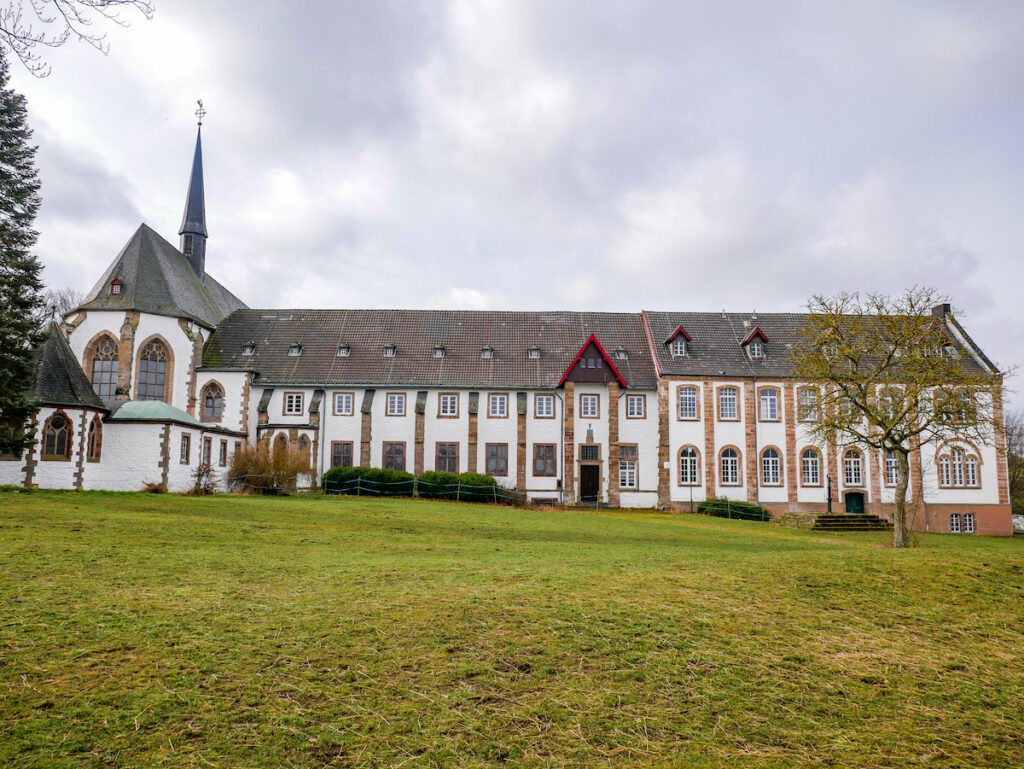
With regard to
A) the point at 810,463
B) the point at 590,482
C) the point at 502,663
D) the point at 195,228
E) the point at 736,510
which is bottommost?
the point at 736,510

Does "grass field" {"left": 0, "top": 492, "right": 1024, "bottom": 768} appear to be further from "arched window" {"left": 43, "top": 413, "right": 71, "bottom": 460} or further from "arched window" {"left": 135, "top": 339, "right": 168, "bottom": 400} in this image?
"arched window" {"left": 135, "top": 339, "right": 168, "bottom": 400}

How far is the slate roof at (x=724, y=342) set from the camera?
43.7m

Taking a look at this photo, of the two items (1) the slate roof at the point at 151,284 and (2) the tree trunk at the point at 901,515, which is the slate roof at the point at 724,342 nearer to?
(2) the tree trunk at the point at 901,515

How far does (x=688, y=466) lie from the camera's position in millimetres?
42594

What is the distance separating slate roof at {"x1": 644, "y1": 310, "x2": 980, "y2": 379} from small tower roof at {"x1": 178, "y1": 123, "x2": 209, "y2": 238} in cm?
3133

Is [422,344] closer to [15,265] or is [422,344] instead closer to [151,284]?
[151,284]

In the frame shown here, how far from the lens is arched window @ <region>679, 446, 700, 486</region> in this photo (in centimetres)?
4241

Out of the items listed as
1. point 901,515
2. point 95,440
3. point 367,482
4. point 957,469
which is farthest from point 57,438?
point 957,469

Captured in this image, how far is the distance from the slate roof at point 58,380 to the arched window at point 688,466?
29823mm

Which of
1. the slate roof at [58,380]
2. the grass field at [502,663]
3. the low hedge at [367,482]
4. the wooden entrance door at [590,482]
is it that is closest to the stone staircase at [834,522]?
the wooden entrance door at [590,482]

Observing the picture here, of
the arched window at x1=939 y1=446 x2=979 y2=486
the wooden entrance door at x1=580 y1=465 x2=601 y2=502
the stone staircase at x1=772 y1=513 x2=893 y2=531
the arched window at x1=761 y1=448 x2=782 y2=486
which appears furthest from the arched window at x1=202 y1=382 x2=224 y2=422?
the arched window at x1=939 y1=446 x2=979 y2=486

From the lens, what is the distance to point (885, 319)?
25.2 m

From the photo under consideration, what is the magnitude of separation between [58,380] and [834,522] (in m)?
34.9


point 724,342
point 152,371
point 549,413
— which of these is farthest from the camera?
point 724,342
